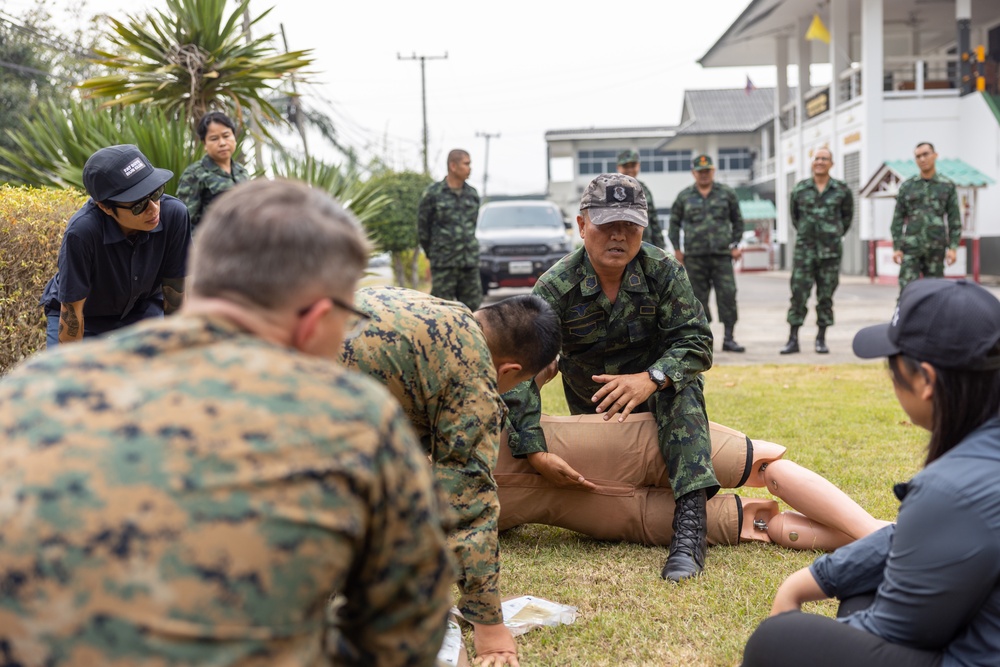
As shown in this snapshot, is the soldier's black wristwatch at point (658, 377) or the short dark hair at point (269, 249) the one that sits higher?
the short dark hair at point (269, 249)

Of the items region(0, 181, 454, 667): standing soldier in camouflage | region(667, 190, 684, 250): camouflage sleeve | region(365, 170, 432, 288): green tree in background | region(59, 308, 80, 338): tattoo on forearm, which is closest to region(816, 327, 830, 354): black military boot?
region(667, 190, 684, 250): camouflage sleeve

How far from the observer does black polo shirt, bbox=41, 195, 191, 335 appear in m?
3.90

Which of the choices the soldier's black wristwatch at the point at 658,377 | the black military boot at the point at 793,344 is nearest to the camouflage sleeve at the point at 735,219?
the black military boot at the point at 793,344

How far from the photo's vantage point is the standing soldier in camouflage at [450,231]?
35.1 ft

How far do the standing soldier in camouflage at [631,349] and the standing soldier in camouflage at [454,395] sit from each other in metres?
1.03

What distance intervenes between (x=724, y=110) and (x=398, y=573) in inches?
1998

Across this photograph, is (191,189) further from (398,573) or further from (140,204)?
(398,573)

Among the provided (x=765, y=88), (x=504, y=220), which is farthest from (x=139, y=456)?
(x=765, y=88)

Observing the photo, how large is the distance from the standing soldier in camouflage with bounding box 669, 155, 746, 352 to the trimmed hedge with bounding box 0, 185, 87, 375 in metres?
6.25

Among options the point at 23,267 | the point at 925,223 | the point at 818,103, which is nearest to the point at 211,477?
the point at 23,267

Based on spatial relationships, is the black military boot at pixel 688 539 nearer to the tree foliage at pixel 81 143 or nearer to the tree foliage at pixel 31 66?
the tree foliage at pixel 81 143

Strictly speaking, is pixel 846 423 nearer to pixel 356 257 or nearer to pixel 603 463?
pixel 603 463

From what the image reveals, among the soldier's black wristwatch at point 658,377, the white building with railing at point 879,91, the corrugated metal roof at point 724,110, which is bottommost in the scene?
the soldier's black wristwatch at point 658,377

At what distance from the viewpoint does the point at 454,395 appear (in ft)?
8.41
